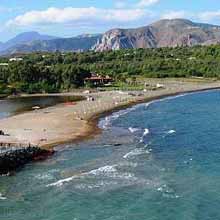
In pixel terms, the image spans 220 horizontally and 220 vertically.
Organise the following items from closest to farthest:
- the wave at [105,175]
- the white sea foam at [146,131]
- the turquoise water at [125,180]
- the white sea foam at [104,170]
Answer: the turquoise water at [125,180]
the wave at [105,175]
the white sea foam at [104,170]
the white sea foam at [146,131]

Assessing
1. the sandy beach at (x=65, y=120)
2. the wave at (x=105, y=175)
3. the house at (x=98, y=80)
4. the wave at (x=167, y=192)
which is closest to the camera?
the wave at (x=167, y=192)

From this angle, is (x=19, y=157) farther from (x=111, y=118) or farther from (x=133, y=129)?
(x=111, y=118)

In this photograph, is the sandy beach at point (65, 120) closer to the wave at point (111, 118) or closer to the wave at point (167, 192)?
the wave at point (111, 118)

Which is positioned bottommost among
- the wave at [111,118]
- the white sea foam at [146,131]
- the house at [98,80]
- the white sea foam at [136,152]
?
the wave at [111,118]

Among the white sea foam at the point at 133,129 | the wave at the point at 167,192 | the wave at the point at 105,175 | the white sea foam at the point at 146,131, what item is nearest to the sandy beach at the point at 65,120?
the white sea foam at the point at 133,129

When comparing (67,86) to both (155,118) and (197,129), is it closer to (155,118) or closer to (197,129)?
(155,118)

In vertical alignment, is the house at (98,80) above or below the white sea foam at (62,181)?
above

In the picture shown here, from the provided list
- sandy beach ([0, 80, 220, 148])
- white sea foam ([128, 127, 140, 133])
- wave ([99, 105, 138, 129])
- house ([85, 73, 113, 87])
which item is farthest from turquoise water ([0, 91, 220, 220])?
house ([85, 73, 113, 87])

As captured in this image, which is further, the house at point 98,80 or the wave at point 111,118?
the house at point 98,80
